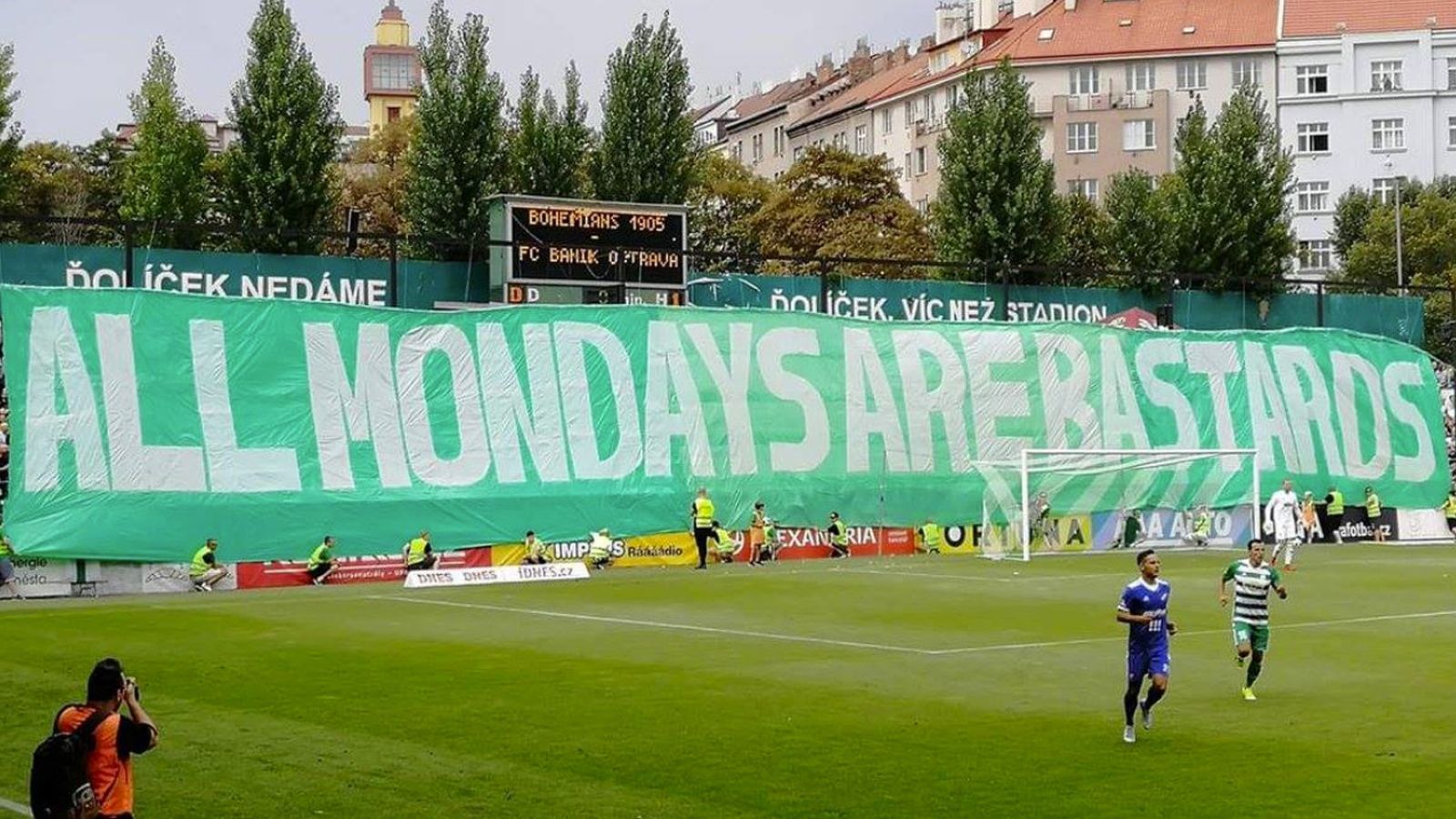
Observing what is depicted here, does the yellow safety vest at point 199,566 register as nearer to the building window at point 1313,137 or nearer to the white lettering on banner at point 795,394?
the white lettering on banner at point 795,394

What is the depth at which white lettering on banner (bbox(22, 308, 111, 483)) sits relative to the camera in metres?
39.8

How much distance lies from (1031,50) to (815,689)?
369ft

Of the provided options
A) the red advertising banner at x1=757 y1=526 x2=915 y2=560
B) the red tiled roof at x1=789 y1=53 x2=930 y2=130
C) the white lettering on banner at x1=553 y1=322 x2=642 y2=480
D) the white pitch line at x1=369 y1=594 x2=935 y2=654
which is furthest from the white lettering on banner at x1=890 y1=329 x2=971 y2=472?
the red tiled roof at x1=789 y1=53 x2=930 y2=130

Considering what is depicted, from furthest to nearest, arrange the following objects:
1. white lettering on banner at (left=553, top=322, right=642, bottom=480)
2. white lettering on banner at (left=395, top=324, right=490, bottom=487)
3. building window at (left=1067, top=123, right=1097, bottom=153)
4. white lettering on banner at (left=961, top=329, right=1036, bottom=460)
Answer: building window at (left=1067, top=123, right=1097, bottom=153) → white lettering on banner at (left=961, top=329, right=1036, bottom=460) → white lettering on banner at (left=553, top=322, right=642, bottom=480) → white lettering on banner at (left=395, top=324, right=490, bottom=487)

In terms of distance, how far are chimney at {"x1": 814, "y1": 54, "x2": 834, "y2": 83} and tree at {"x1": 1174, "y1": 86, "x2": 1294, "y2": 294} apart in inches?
3658

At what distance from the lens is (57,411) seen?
40375 mm

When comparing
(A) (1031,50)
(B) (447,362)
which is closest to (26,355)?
(B) (447,362)

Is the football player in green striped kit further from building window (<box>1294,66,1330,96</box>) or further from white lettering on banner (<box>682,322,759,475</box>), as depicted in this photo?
building window (<box>1294,66,1330,96</box>)

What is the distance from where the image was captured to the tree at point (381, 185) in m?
92.6

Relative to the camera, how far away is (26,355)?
40.3m

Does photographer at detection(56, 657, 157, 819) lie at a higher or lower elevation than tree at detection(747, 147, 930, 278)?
lower

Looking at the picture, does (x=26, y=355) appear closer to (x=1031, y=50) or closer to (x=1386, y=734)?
(x=1386, y=734)

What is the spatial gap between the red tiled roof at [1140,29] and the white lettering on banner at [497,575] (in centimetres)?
9003

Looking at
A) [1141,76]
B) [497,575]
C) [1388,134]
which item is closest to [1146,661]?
[497,575]
